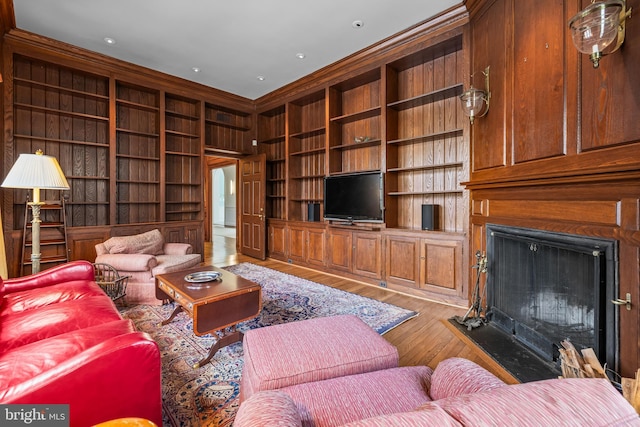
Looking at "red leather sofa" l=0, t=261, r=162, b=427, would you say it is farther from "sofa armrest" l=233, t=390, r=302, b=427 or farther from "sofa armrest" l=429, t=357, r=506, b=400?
"sofa armrest" l=429, t=357, r=506, b=400

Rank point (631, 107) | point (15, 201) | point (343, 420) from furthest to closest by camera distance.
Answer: point (15, 201), point (631, 107), point (343, 420)

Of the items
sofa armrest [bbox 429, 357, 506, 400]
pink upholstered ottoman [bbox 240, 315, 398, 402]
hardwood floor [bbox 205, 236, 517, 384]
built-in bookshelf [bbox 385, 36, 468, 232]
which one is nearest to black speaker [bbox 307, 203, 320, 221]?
hardwood floor [bbox 205, 236, 517, 384]

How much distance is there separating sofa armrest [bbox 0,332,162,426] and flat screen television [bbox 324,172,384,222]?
320 centimetres

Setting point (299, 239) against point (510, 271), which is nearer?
point (510, 271)

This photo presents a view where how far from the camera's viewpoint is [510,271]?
2.25m

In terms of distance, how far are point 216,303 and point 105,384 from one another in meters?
1.05

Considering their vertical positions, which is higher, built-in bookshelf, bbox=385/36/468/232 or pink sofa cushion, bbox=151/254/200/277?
built-in bookshelf, bbox=385/36/468/232

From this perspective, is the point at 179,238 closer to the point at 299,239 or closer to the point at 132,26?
the point at 299,239

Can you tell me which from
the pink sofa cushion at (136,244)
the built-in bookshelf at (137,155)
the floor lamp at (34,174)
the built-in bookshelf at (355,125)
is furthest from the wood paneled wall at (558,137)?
the built-in bookshelf at (137,155)

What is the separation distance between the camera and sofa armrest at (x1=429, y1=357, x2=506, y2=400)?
0.90m

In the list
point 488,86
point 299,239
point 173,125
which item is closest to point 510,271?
point 488,86

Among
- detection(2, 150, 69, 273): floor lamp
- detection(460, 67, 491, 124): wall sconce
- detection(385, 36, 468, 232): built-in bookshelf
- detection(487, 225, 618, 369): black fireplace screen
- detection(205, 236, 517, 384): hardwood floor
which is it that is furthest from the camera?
detection(385, 36, 468, 232): built-in bookshelf

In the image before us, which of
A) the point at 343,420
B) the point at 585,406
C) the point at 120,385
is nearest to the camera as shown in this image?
the point at 585,406

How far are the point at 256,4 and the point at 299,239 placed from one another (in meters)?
3.38
